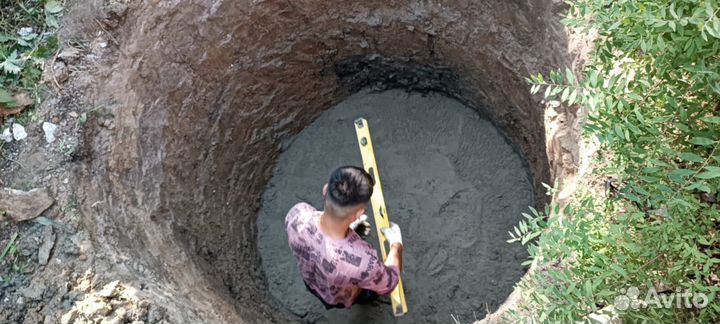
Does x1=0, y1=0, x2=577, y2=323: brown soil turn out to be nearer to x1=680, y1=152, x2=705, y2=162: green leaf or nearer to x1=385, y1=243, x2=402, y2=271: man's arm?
x1=385, y1=243, x2=402, y2=271: man's arm

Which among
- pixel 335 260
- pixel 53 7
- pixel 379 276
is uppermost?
pixel 53 7

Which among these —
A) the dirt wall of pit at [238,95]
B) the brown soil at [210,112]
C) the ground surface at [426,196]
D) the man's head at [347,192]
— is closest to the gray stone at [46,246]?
the brown soil at [210,112]

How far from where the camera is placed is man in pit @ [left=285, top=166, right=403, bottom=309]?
254 centimetres

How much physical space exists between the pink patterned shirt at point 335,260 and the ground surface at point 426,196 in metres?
0.66

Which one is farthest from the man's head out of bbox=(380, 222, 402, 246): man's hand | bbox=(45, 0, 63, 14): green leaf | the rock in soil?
bbox=(45, 0, 63, 14): green leaf

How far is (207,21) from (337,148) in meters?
1.14

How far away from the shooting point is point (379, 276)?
2.79 metres

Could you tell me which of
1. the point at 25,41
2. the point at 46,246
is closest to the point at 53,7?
the point at 25,41

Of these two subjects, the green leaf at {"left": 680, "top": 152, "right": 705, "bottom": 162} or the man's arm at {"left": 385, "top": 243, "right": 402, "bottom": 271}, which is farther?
the man's arm at {"left": 385, "top": 243, "right": 402, "bottom": 271}

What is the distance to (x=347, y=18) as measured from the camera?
372cm

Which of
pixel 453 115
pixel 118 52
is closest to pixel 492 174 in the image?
pixel 453 115

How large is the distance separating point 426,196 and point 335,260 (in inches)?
45.4

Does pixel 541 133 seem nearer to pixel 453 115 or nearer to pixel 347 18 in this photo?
pixel 453 115

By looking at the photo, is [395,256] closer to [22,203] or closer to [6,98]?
[22,203]
